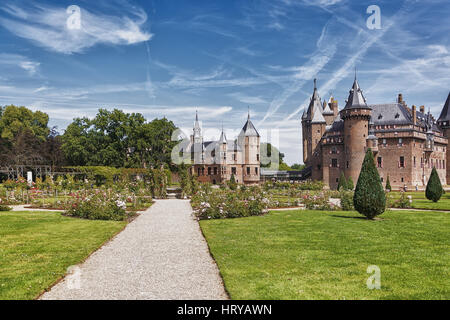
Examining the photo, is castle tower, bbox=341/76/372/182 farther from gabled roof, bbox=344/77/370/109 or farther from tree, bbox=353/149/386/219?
tree, bbox=353/149/386/219

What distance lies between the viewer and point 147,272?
6.70 metres

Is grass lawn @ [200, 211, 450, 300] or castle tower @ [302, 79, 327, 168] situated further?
castle tower @ [302, 79, 327, 168]

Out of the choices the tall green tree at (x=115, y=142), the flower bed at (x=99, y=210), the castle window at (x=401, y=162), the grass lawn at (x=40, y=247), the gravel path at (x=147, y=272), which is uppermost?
the tall green tree at (x=115, y=142)

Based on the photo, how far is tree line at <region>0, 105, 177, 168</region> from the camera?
49.7m

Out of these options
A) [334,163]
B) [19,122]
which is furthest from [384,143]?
[19,122]

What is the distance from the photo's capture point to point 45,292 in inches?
220

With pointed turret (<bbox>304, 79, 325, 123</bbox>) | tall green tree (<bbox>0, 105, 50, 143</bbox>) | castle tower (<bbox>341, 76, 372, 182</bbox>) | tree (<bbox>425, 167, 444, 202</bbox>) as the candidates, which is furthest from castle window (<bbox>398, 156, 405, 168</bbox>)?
tall green tree (<bbox>0, 105, 50, 143</bbox>)

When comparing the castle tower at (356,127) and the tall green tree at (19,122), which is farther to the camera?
the tall green tree at (19,122)

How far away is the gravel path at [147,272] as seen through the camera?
18.0 ft

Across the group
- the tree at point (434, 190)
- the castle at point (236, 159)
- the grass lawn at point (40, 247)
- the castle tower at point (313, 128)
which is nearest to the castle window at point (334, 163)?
the castle tower at point (313, 128)

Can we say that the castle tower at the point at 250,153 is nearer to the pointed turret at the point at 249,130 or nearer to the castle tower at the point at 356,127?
the pointed turret at the point at 249,130

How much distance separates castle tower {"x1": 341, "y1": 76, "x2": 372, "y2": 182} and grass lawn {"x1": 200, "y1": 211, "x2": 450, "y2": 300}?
99.2ft

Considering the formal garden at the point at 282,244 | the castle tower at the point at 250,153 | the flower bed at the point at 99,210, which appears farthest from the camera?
the castle tower at the point at 250,153
